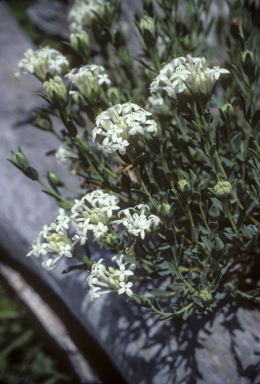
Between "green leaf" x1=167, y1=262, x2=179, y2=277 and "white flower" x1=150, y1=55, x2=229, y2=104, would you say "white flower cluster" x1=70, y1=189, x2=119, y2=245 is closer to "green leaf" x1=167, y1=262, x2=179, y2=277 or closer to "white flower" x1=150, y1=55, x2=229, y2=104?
"green leaf" x1=167, y1=262, x2=179, y2=277

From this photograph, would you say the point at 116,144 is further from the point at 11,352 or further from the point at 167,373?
the point at 11,352

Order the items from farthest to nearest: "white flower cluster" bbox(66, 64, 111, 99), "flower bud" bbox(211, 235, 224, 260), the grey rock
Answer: the grey rock, "white flower cluster" bbox(66, 64, 111, 99), "flower bud" bbox(211, 235, 224, 260)

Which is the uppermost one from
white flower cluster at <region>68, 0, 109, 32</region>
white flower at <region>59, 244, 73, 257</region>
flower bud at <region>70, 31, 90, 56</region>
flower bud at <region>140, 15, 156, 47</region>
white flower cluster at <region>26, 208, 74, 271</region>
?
white flower cluster at <region>68, 0, 109, 32</region>

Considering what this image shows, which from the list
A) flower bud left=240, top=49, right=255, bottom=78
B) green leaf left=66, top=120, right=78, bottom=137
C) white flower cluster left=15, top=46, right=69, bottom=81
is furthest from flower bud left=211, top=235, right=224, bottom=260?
white flower cluster left=15, top=46, right=69, bottom=81

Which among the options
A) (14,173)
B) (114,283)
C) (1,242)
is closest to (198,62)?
(114,283)

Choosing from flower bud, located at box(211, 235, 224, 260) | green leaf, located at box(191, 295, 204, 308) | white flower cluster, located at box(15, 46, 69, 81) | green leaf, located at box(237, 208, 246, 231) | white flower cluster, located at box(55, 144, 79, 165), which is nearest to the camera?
flower bud, located at box(211, 235, 224, 260)

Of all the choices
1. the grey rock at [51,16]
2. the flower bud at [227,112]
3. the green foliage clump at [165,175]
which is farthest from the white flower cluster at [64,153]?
the grey rock at [51,16]
